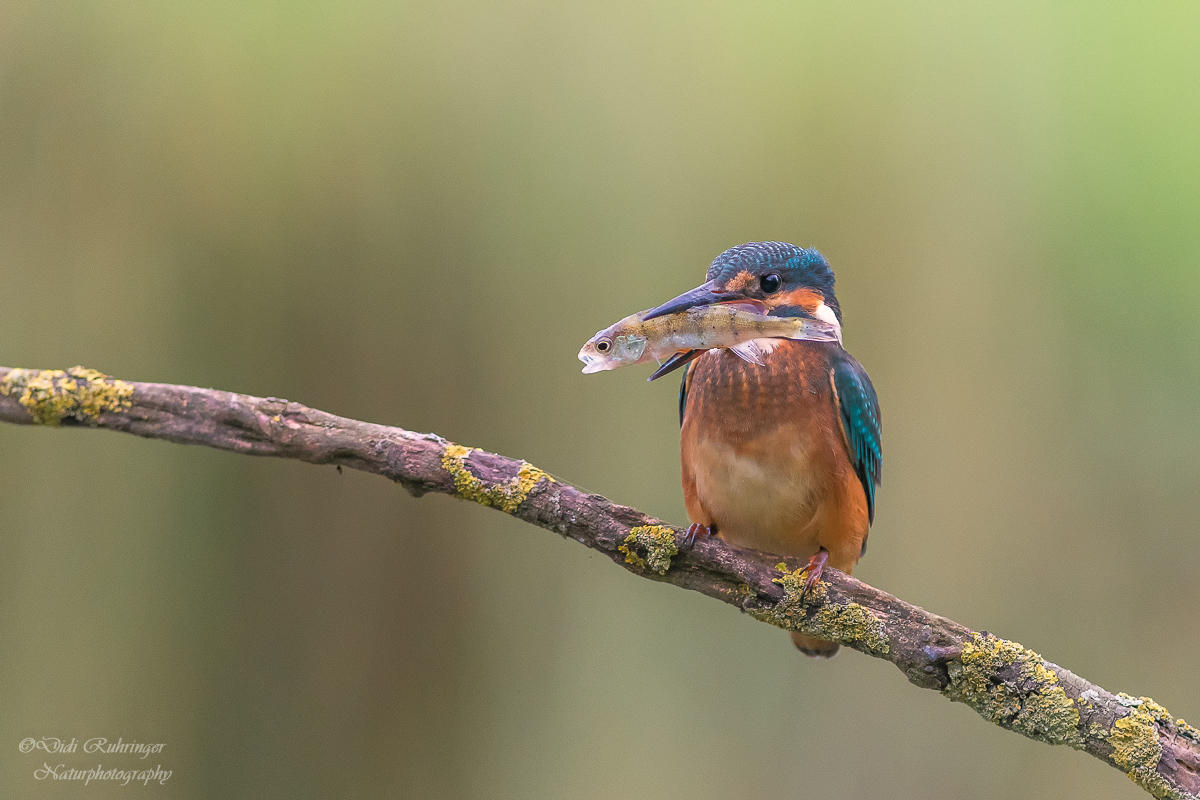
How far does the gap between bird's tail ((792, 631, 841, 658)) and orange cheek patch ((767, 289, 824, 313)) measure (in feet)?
2.31

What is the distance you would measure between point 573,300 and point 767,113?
2.80 ft

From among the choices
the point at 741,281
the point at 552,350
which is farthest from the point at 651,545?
the point at 552,350

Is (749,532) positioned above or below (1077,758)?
above

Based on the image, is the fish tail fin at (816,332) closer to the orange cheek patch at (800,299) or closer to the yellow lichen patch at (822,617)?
the orange cheek patch at (800,299)

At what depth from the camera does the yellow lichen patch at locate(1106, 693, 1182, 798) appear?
1.31 metres

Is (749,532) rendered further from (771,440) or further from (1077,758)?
(1077,758)

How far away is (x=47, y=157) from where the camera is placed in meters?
1.96

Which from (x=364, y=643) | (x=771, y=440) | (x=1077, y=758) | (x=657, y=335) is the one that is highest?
(x=657, y=335)

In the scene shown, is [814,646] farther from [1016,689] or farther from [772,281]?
[772,281]

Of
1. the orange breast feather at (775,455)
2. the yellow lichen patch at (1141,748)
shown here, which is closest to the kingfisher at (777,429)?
the orange breast feather at (775,455)

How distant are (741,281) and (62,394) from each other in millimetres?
1176

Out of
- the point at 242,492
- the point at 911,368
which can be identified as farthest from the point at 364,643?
the point at 911,368

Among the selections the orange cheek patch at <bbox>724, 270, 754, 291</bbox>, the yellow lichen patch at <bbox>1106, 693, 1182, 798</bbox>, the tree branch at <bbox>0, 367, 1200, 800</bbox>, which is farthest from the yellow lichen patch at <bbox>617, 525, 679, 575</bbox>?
the yellow lichen patch at <bbox>1106, 693, 1182, 798</bbox>

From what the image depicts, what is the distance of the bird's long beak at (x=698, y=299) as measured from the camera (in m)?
1.48
